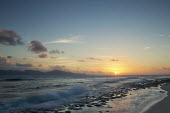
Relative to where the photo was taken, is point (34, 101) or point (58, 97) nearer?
point (34, 101)

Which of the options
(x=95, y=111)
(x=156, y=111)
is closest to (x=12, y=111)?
(x=95, y=111)

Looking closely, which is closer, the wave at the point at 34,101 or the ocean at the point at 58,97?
the ocean at the point at 58,97

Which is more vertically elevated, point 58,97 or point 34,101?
point 34,101

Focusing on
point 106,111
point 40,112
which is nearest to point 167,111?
point 106,111

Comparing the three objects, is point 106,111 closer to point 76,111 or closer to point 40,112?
point 76,111

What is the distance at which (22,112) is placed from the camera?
1028 centimetres

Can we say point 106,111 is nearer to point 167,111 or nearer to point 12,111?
point 167,111

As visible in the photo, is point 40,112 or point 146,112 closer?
point 146,112

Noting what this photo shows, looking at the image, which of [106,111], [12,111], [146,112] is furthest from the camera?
[12,111]

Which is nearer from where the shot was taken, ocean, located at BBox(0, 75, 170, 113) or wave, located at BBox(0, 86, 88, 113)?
ocean, located at BBox(0, 75, 170, 113)

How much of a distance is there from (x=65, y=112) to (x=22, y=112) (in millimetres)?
3191

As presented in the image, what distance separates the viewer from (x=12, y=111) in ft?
35.1

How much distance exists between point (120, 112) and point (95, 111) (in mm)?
1688

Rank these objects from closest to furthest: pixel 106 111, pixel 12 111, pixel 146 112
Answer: pixel 146 112
pixel 106 111
pixel 12 111
